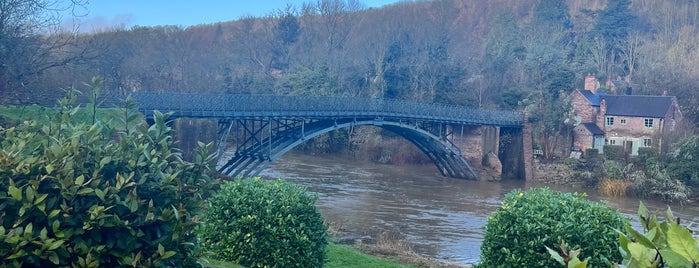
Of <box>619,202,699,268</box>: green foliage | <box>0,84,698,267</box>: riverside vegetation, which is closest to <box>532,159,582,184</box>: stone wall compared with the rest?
<box>0,84,698,267</box>: riverside vegetation

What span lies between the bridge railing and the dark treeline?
140 inches

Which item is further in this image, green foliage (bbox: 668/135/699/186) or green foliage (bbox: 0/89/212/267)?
green foliage (bbox: 668/135/699/186)

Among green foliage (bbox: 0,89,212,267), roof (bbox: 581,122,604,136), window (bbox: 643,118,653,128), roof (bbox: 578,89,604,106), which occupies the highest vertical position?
roof (bbox: 578,89,604,106)

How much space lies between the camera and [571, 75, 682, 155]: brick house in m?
38.8

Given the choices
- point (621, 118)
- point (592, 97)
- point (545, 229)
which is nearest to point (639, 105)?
point (621, 118)

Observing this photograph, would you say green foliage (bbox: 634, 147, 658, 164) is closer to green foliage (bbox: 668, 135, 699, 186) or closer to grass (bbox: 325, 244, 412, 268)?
green foliage (bbox: 668, 135, 699, 186)

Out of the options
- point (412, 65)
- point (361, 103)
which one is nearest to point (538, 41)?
point (412, 65)

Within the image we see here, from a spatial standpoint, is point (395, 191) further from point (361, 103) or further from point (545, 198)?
point (545, 198)

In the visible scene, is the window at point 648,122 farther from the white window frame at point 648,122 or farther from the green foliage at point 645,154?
the green foliage at point 645,154

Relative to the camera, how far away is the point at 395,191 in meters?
32.1

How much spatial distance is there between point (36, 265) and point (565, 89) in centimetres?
4221

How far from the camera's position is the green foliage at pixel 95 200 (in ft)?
15.6

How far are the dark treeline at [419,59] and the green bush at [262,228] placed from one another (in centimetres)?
1525

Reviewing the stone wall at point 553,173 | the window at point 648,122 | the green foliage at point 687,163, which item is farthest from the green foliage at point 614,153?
the window at point 648,122
